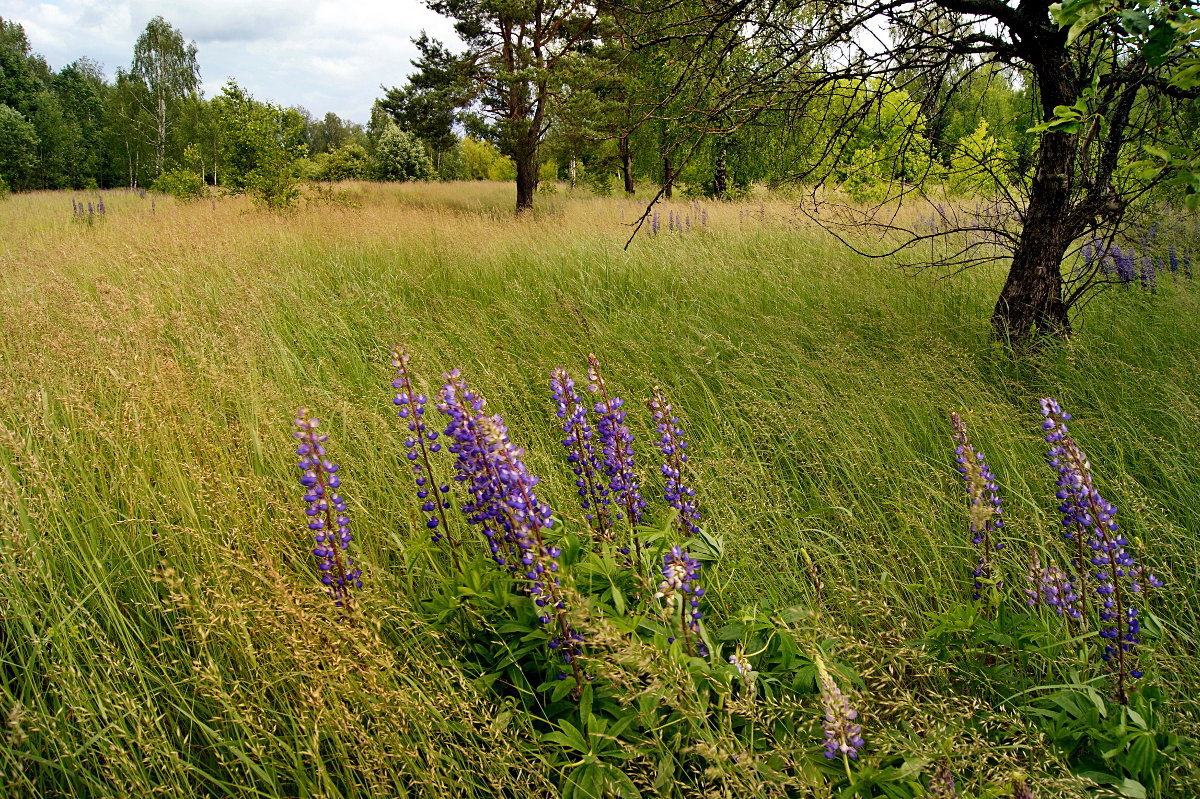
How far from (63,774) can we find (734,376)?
10.5 feet

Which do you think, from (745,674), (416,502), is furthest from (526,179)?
Answer: (745,674)

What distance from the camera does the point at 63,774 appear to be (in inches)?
63.6

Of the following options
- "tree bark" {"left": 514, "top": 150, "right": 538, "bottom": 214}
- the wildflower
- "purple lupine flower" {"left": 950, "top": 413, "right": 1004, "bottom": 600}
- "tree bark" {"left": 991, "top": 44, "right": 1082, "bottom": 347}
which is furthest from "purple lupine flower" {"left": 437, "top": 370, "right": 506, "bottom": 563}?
"tree bark" {"left": 514, "top": 150, "right": 538, "bottom": 214}

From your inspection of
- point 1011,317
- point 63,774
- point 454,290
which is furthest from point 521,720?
point 454,290

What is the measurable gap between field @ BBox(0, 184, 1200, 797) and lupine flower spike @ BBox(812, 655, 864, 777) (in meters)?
0.06

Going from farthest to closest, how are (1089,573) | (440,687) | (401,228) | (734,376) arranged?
(401,228)
(734,376)
(1089,573)
(440,687)

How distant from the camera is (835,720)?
1.18 meters

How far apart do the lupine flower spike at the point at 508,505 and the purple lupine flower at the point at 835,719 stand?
53 centimetres

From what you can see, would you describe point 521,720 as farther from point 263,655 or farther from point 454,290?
point 454,290

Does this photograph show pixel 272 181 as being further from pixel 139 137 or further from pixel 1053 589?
pixel 139 137

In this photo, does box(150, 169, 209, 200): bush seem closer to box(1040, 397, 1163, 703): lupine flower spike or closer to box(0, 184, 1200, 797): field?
box(0, 184, 1200, 797): field

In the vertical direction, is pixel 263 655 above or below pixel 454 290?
below

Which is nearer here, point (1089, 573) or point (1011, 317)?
point (1089, 573)

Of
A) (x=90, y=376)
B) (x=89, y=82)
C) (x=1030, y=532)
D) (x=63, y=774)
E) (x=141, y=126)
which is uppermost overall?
(x=89, y=82)
